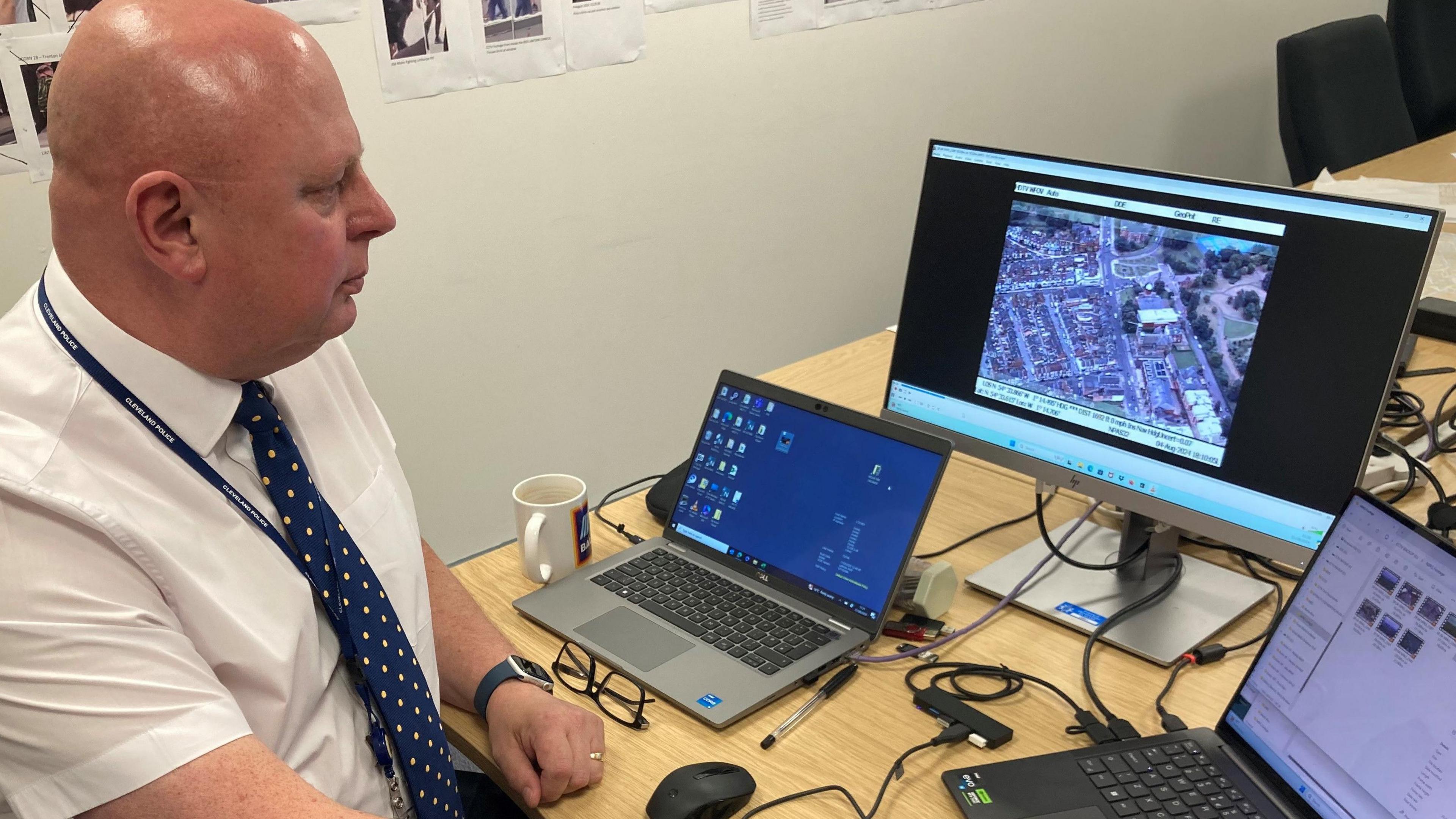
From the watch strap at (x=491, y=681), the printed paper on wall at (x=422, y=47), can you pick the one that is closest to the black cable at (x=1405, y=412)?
the watch strap at (x=491, y=681)

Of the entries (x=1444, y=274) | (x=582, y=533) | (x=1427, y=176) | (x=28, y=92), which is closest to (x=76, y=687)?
(x=582, y=533)

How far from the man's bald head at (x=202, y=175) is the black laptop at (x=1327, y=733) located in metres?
0.72

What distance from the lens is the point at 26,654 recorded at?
791mm

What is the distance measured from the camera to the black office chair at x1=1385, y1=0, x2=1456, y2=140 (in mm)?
3307

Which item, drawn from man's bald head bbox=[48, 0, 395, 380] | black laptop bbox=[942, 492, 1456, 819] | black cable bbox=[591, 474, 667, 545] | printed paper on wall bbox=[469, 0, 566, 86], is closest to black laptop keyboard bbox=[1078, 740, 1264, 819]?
black laptop bbox=[942, 492, 1456, 819]

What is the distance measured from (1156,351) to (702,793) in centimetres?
63

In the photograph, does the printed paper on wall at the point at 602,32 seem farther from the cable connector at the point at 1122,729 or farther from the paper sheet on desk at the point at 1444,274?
the cable connector at the point at 1122,729

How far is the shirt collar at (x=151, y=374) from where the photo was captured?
0.90 metres

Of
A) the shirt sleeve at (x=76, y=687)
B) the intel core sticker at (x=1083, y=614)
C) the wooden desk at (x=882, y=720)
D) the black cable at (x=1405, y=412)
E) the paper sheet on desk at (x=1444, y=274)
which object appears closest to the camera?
the shirt sleeve at (x=76, y=687)

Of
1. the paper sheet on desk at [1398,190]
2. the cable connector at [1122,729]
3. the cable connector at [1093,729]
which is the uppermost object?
the paper sheet on desk at [1398,190]

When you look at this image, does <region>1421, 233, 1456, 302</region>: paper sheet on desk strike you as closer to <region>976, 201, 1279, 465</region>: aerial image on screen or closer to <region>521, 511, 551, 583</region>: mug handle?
<region>976, 201, 1279, 465</region>: aerial image on screen

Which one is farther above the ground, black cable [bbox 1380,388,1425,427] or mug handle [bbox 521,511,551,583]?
black cable [bbox 1380,388,1425,427]

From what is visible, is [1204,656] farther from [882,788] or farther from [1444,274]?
[1444,274]

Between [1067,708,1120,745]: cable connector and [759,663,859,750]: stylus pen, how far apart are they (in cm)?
22
